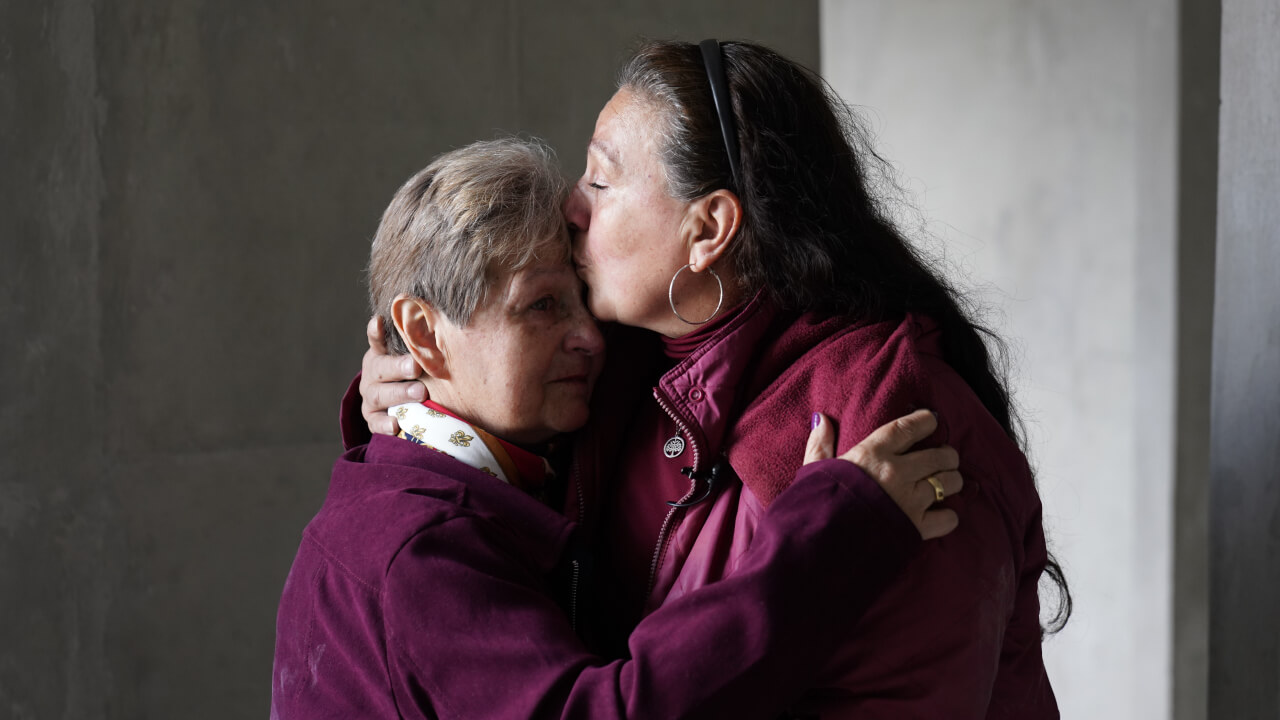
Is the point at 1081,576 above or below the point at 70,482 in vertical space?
below

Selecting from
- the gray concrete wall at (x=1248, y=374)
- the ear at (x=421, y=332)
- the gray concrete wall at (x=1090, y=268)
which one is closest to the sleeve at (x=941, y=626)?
the ear at (x=421, y=332)

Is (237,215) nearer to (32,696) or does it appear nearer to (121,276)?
(121,276)

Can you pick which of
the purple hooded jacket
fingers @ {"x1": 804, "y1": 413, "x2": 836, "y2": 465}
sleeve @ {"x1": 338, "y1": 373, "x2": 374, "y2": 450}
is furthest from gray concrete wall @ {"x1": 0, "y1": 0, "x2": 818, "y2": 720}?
fingers @ {"x1": 804, "y1": 413, "x2": 836, "y2": 465}

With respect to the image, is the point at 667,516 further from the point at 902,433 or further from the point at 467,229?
the point at 467,229

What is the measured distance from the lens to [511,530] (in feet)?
4.96

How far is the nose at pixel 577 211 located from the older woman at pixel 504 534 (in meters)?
0.03

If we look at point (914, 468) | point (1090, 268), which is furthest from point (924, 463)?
point (1090, 268)

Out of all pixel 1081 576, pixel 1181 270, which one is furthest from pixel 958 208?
pixel 1081 576

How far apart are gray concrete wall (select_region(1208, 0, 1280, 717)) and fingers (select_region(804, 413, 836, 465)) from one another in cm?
101

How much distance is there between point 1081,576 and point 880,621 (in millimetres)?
3731

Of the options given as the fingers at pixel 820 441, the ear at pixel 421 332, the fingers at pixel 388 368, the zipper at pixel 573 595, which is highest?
the ear at pixel 421 332

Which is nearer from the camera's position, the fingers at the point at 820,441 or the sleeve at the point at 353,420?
the fingers at the point at 820,441

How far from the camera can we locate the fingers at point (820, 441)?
147 cm

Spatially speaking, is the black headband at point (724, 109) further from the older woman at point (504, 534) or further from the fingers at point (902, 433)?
the fingers at point (902, 433)
